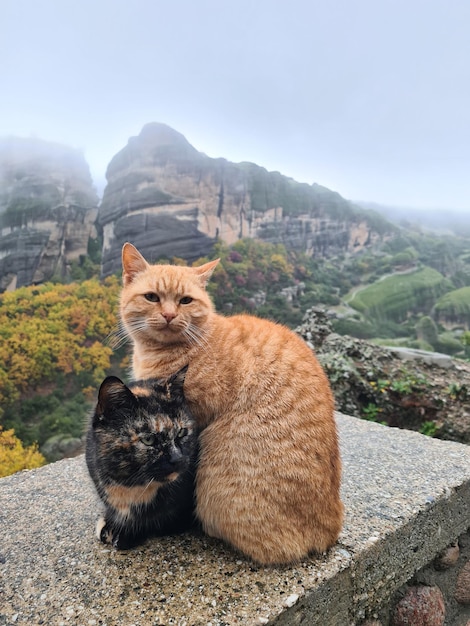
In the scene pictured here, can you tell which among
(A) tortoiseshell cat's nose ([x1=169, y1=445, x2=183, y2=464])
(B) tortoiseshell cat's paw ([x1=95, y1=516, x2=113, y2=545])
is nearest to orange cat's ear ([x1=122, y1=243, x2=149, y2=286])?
(A) tortoiseshell cat's nose ([x1=169, y1=445, x2=183, y2=464])

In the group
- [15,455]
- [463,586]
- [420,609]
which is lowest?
[15,455]

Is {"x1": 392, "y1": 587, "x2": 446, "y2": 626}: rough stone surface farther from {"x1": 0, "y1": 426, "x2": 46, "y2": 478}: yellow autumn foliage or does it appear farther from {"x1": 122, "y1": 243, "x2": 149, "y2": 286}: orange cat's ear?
{"x1": 0, "y1": 426, "x2": 46, "y2": 478}: yellow autumn foliage

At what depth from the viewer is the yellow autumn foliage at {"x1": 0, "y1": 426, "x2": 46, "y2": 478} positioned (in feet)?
10.1

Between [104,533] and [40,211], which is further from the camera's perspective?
[40,211]

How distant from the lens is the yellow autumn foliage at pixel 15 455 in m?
3.09

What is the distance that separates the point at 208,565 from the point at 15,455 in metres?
2.73

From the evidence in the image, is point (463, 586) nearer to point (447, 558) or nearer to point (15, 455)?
point (447, 558)

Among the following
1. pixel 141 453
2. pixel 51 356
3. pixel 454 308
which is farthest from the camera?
pixel 454 308

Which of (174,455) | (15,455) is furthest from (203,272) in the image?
(15,455)

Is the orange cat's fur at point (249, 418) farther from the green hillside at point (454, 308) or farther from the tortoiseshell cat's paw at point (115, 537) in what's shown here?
the green hillside at point (454, 308)

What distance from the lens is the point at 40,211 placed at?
4.56 m

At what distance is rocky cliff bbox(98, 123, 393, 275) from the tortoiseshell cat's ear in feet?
10.9

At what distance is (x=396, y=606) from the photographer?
1545 mm

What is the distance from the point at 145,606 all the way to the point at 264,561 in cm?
40
